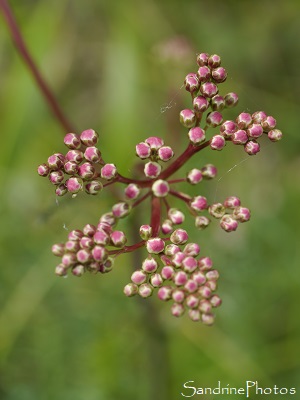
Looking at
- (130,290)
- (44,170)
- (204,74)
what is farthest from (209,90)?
(130,290)

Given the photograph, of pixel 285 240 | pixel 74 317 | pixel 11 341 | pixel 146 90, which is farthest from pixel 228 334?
pixel 146 90

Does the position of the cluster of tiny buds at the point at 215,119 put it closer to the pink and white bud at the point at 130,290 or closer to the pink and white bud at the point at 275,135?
the pink and white bud at the point at 275,135

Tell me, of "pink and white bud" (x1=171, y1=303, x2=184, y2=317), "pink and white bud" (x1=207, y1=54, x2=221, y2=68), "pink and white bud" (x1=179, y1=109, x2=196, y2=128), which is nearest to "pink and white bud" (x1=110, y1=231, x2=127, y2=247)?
"pink and white bud" (x1=171, y1=303, x2=184, y2=317)

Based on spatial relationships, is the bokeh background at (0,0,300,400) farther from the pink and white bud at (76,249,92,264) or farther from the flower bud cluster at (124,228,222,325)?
the pink and white bud at (76,249,92,264)

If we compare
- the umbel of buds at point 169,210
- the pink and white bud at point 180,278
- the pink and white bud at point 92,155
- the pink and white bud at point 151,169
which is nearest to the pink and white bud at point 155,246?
the umbel of buds at point 169,210

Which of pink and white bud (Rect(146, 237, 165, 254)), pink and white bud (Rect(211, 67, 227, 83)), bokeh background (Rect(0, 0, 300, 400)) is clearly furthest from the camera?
bokeh background (Rect(0, 0, 300, 400))

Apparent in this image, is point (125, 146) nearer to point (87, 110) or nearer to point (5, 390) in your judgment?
point (87, 110)
